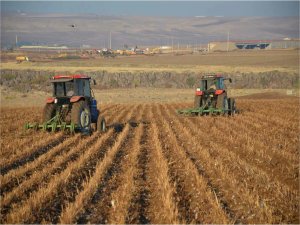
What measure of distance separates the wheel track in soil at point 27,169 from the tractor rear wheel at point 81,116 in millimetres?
1434

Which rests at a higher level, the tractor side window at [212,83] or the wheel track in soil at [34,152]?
the tractor side window at [212,83]

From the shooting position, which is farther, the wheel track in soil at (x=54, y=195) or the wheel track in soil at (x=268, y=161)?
the wheel track in soil at (x=268, y=161)

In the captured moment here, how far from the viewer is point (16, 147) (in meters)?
11.1

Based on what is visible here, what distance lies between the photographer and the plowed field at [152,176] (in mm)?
6322

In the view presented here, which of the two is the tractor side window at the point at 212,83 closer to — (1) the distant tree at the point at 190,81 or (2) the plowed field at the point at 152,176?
(2) the plowed field at the point at 152,176

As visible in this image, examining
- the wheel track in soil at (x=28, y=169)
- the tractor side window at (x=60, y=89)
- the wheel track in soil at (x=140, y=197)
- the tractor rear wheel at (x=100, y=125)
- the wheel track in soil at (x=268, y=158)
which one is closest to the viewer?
the wheel track in soil at (x=140, y=197)

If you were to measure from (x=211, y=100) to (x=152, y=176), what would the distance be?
1106 cm

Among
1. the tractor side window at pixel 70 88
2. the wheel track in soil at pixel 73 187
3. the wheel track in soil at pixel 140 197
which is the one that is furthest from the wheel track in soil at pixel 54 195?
the tractor side window at pixel 70 88

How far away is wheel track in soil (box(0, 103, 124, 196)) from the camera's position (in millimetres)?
7746

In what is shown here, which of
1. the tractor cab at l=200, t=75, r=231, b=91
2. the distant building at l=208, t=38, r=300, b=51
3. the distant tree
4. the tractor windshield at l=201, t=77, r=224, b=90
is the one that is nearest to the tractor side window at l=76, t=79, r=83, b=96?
the tractor cab at l=200, t=75, r=231, b=91

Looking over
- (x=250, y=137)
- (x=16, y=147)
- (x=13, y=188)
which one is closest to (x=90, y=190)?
(x=13, y=188)

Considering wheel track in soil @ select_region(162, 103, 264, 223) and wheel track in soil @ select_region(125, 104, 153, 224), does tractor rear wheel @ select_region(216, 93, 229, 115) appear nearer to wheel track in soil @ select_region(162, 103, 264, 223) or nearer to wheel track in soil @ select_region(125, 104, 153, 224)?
wheel track in soil @ select_region(162, 103, 264, 223)

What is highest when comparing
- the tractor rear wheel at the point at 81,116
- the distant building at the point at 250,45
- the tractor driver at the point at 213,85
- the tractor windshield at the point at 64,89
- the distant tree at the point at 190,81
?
the distant building at the point at 250,45

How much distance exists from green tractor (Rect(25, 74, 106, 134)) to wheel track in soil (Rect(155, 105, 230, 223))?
11.7ft
